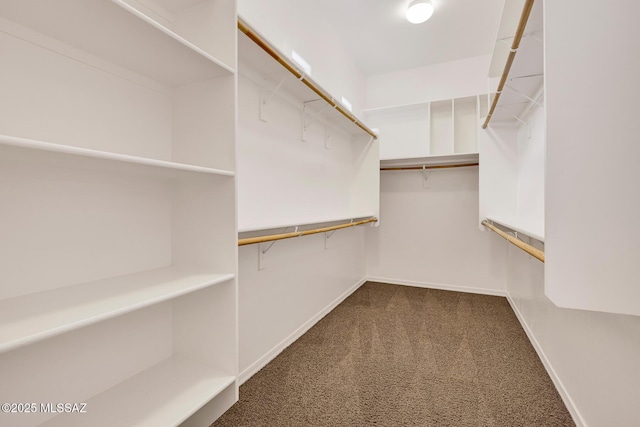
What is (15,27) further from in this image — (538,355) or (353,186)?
(538,355)

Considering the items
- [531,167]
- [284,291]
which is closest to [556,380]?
[531,167]

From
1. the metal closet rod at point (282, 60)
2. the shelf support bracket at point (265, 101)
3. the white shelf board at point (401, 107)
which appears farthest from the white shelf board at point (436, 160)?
the shelf support bracket at point (265, 101)

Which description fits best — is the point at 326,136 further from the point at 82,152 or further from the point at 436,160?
the point at 82,152

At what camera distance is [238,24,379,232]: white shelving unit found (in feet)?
5.49

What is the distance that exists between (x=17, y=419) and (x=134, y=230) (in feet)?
1.97

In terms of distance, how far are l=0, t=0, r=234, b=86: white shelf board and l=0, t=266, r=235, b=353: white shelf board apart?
29.4 inches

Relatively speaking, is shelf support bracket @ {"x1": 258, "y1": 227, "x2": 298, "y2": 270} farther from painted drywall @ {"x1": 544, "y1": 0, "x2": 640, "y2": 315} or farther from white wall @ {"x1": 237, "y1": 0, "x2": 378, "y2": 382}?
painted drywall @ {"x1": 544, "y1": 0, "x2": 640, "y2": 315}

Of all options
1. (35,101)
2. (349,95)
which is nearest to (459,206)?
(349,95)

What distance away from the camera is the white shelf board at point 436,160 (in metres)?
3.18

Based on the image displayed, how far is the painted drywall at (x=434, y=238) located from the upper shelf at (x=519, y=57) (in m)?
1.20

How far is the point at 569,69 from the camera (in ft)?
2.90

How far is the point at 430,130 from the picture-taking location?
3.44 meters

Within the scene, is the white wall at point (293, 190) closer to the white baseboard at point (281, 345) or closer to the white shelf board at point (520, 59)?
the white baseboard at point (281, 345)

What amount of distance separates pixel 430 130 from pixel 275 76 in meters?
2.28
